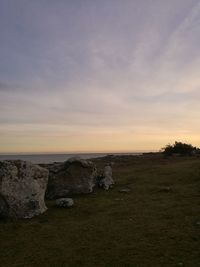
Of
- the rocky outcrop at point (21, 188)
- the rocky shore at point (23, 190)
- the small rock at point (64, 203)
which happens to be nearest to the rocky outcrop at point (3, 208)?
the rocky shore at point (23, 190)

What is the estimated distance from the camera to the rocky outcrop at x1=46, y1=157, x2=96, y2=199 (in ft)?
67.8

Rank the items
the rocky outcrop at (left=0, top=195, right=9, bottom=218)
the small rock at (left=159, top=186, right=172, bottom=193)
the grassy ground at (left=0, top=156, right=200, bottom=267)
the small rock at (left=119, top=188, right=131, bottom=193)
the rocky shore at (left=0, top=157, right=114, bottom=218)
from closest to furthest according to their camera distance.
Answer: the grassy ground at (left=0, top=156, right=200, bottom=267)
the rocky outcrop at (left=0, top=195, right=9, bottom=218)
the rocky shore at (left=0, top=157, right=114, bottom=218)
the small rock at (left=159, top=186, right=172, bottom=193)
the small rock at (left=119, top=188, right=131, bottom=193)

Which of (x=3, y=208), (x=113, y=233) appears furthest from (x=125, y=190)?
(x=113, y=233)

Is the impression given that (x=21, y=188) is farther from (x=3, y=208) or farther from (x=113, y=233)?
(x=113, y=233)

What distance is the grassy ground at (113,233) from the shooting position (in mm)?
10469

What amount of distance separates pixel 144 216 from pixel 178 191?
17.5ft

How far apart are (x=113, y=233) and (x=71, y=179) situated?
8.58m

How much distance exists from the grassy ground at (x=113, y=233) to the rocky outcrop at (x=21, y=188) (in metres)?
0.55

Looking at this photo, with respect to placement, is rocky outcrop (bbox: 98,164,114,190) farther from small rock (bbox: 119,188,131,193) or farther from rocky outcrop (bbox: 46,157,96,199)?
small rock (bbox: 119,188,131,193)

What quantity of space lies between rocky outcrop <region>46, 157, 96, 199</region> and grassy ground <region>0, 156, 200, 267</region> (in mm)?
1084

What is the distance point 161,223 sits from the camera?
13.8 meters

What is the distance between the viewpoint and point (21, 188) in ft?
53.0

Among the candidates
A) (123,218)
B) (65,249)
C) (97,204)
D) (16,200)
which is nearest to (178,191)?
(97,204)

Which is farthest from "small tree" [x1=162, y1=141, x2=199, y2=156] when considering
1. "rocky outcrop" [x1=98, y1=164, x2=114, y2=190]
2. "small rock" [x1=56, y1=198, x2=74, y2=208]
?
"small rock" [x1=56, y1=198, x2=74, y2=208]
